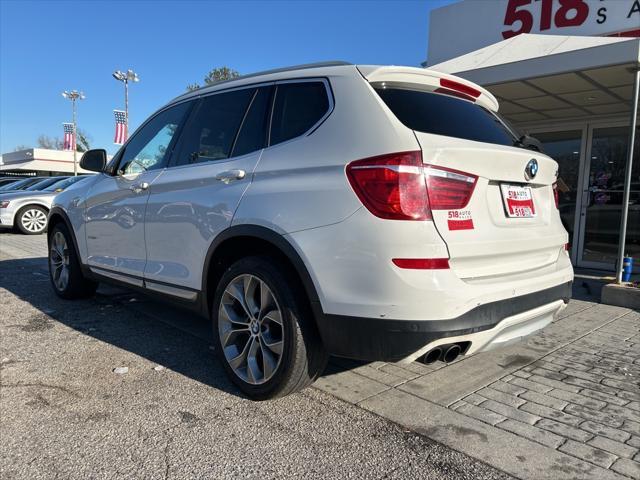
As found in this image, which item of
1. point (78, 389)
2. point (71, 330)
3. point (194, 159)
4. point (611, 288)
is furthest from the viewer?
point (611, 288)

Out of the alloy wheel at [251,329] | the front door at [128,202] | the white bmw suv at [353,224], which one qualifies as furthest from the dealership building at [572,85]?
the alloy wheel at [251,329]

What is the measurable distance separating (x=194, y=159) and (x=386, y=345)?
2029 mm

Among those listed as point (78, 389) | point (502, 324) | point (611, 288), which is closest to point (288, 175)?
point (502, 324)

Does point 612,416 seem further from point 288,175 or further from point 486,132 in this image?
point 288,175

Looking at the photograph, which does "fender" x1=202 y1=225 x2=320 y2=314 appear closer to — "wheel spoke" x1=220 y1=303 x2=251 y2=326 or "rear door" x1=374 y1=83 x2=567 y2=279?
"wheel spoke" x1=220 y1=303 x2=251 y2=326

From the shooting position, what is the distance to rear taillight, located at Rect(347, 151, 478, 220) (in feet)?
7.51

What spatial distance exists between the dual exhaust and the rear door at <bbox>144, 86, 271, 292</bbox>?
4.61ft

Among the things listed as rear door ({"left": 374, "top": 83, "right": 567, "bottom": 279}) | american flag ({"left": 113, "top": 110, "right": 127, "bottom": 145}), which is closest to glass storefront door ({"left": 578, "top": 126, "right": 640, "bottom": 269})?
rear door ({"left": 374, "top": 83, "right": 567, "bottom": 279})

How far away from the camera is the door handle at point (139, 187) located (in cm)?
387

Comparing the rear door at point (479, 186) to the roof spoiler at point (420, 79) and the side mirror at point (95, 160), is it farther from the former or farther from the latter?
the side mirror at point (95, 160)

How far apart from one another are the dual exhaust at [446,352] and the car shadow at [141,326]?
3.69ft

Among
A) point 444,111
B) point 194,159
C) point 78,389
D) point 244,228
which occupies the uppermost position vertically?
point 444,111

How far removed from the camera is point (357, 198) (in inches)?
93.2

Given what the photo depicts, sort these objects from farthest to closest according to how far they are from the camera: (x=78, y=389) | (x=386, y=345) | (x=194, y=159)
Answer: (x=194, y=159) → (x=78, y=389) → (x=386, y=345)
